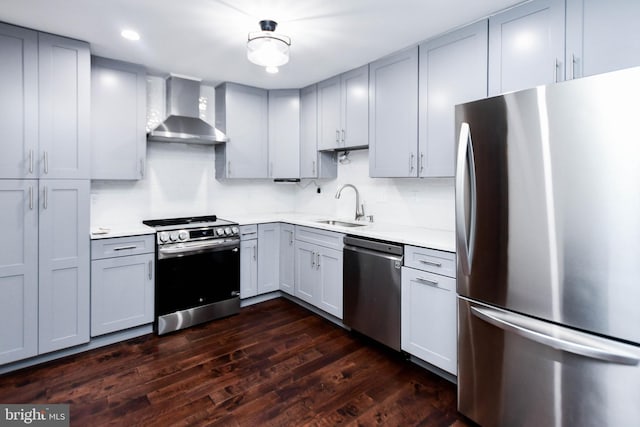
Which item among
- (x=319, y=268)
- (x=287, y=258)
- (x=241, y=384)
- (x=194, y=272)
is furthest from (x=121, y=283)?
(x=319, y=268)

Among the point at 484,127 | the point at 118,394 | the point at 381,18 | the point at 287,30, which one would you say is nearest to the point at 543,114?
the point at 484,127

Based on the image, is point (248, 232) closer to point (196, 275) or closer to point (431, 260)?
point (196, 275)

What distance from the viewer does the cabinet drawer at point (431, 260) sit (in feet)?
7.14

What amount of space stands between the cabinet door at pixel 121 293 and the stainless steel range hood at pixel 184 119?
1202mm

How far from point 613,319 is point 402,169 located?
68.3 inches

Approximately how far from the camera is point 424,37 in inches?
101

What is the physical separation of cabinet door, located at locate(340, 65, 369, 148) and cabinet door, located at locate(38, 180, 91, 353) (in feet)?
7.54

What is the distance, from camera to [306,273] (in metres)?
3.48

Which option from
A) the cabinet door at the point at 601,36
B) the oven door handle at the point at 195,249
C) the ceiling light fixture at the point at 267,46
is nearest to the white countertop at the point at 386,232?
the oven door handle at the point at 195,249

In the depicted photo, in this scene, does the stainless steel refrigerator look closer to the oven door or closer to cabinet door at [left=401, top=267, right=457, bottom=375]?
cabinet door at [left=401, top=267, right=457, bottom=375]

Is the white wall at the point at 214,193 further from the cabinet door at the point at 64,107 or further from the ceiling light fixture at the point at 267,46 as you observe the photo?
the ceiling light fixture at the point at 267,46

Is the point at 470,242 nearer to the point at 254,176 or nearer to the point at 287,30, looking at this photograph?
the point at 287,30

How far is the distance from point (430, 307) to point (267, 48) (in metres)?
2.05

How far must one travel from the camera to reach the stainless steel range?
300 centimetres
